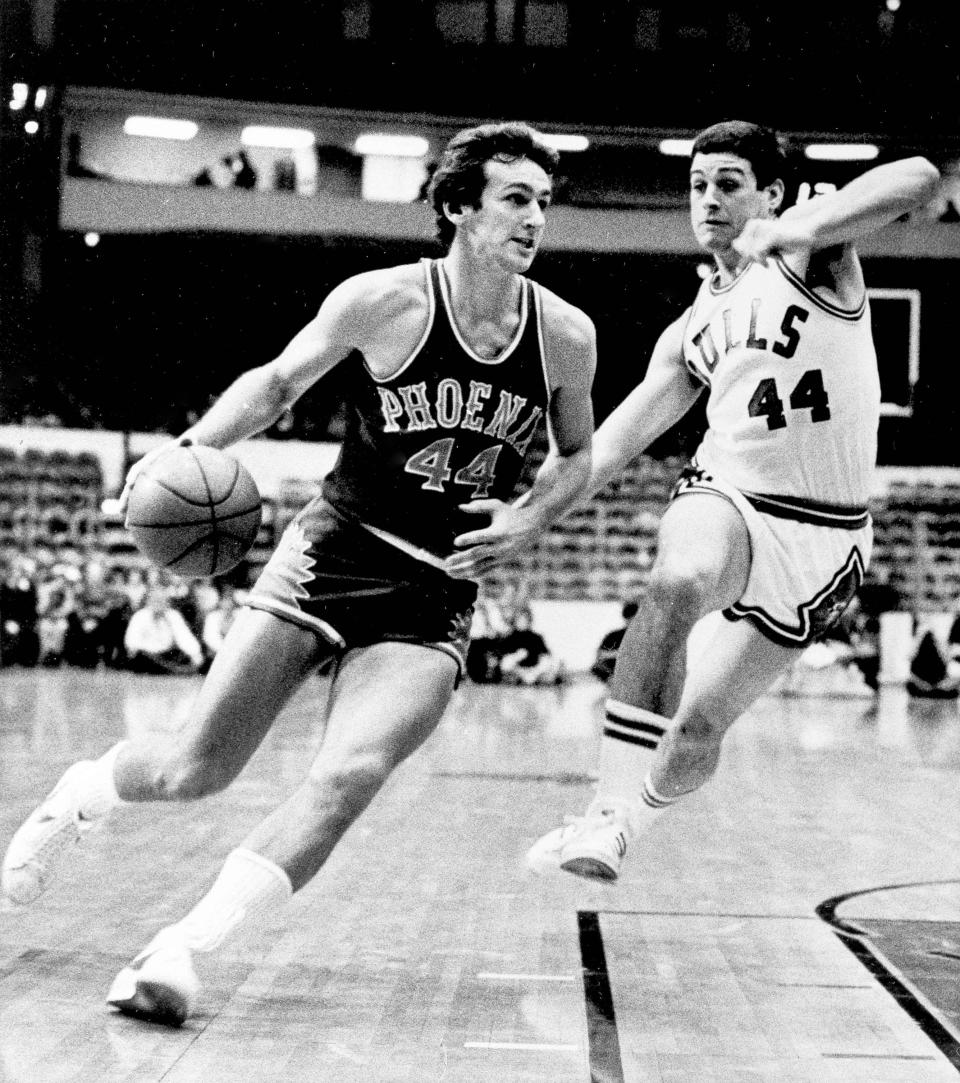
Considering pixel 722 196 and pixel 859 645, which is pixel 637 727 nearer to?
pixel 722 196

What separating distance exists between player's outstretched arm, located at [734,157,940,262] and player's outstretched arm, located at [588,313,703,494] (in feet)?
3.10

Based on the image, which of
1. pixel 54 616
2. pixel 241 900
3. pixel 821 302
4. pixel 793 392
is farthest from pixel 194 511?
pixel 54 616

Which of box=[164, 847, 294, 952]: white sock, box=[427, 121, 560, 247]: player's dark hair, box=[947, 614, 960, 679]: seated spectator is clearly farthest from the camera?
box=[947, 614, 960, 679]: seated spectator

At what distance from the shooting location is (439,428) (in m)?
4.16

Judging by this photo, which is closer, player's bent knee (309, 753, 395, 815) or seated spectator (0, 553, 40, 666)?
player's bent knee (309, 753, 395, 815)

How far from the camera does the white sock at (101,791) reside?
4.42m

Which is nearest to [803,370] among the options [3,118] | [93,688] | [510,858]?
[510,858]

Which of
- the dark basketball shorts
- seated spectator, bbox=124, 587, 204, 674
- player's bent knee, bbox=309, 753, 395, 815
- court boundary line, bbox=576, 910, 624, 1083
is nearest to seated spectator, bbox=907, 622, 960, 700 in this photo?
seated spectator, bbox=124, 587, 204, 674

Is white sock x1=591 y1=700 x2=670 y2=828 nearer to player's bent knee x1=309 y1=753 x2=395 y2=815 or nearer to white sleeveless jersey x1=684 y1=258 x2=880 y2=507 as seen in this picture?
white sleeveless jersey x1=684 y1=258 x2=880 y2=507

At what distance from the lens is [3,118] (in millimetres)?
20969

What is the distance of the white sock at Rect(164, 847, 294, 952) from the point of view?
151 inches

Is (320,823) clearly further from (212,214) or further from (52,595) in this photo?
(212,214)

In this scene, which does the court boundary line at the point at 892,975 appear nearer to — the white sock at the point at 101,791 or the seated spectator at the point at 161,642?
the white sock at the point at 101,791

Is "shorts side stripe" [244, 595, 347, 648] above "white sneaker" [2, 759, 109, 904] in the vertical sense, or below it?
above
